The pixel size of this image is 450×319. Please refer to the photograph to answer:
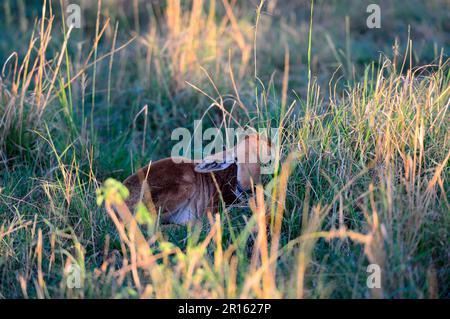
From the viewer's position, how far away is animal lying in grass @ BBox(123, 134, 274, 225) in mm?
3885

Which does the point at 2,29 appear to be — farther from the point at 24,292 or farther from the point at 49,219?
the point at 24,292

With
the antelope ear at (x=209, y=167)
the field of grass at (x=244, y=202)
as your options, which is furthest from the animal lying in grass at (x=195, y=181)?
the field of grass at (x=244, y=202)

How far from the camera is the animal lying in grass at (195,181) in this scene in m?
3.88

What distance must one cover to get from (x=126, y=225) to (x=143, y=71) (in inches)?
93.1

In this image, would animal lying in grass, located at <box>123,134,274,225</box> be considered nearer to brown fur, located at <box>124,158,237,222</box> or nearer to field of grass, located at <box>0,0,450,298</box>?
brown fur, located at <box>124,158,237,222</box>

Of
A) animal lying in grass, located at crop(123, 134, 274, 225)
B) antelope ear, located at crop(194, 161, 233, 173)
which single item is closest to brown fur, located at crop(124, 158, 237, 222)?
animal lying in grass, located at crop(123, 134, 274, 225)

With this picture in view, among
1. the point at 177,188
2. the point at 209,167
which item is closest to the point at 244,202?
the point at 209,167

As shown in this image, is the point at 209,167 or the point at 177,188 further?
the point at 177,188

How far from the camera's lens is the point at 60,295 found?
10.1ft

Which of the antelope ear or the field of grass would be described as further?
the antelope ear

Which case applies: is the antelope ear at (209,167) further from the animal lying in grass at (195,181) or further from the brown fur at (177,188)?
the brown fur at (177,188)

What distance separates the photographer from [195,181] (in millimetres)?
4078

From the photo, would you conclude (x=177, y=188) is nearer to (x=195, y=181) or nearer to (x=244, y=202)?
(x=195, y=181)

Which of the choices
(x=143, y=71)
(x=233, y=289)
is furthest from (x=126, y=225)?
(x=143, y=71)
